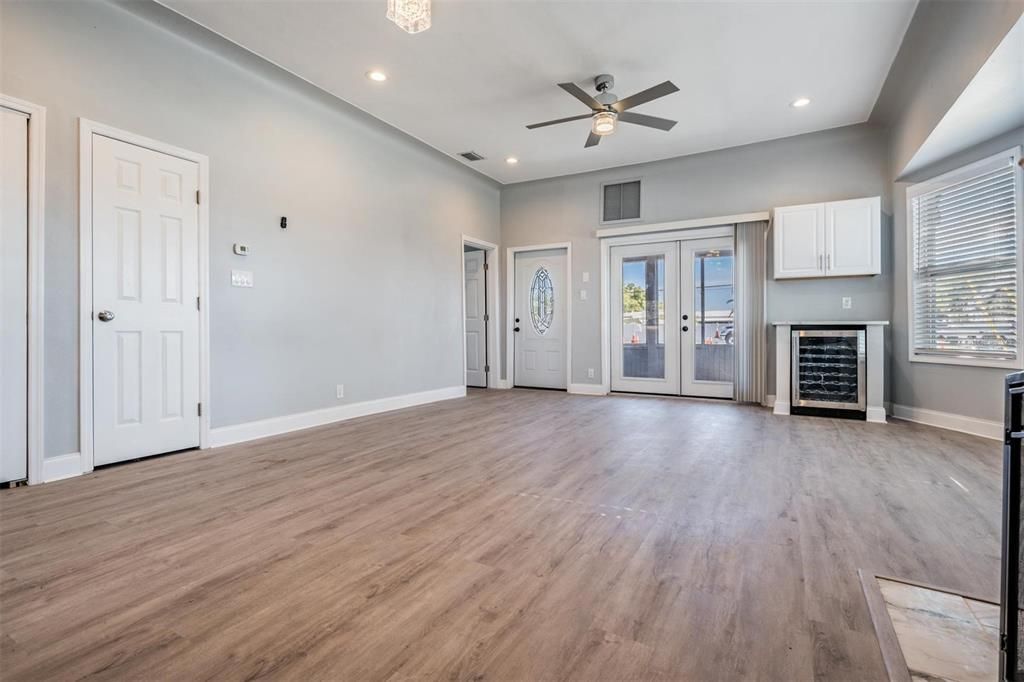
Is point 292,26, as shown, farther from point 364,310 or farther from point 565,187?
point 565,187

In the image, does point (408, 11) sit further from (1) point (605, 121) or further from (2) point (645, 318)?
(2) point (645, 318)

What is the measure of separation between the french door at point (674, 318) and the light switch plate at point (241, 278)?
4.58m

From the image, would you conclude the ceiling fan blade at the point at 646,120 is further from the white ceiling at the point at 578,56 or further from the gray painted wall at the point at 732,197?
the gray painted wall at the point at 732,197

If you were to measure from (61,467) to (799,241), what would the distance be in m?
6.61

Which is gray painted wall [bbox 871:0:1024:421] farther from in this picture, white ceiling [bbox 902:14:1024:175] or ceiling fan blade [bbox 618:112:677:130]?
ceiling fan blade [bbox 618:112:677:130]

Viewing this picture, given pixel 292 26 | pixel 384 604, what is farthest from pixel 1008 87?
pixel 292 26

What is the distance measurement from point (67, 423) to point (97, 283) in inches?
35.2

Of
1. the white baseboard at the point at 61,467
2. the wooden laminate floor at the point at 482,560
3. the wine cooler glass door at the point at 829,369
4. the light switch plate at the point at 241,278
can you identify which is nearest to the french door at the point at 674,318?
the wine cooler glass door at the point at 829,369

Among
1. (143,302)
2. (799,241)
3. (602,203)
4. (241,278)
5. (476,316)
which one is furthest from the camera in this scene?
(476,316)

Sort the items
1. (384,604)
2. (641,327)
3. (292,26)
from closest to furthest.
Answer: (384,604) → (292,26) → (641,327)

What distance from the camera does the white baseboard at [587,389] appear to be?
655cm

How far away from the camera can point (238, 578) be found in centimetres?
162

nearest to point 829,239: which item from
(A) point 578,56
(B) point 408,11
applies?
(A) point 578,56

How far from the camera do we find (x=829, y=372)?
475 centimetres
